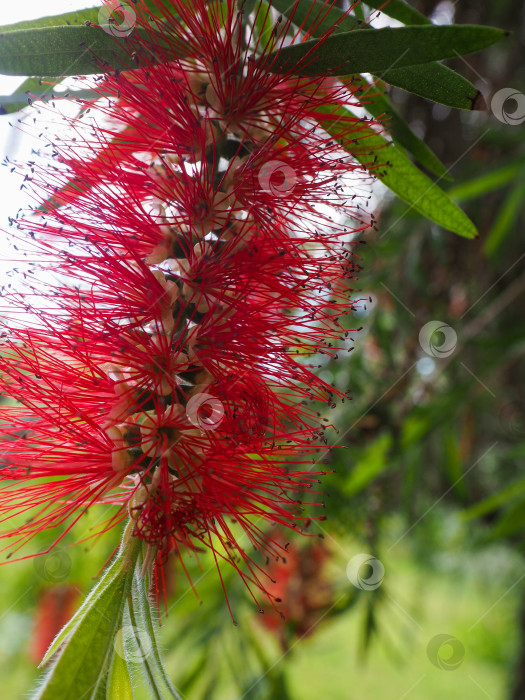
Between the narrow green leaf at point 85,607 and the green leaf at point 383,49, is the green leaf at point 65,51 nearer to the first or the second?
the green leaf at point 383,49

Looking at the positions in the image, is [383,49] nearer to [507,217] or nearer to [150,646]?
[150,646]

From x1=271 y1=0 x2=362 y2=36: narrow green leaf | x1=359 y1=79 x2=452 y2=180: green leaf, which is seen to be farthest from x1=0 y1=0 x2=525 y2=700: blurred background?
x1=271 y1=0 x2=362 y2=36: narrow green leaf

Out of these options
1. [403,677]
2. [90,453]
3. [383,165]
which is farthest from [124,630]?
[403,677]
